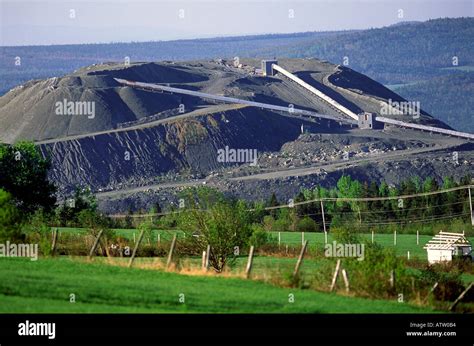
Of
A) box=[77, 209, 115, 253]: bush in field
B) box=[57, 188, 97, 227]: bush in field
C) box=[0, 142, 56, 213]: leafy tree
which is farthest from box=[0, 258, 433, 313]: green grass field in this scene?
box=[0, 142, 56, 213]: leafy tree

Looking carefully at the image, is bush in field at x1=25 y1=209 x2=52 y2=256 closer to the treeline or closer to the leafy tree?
the treeline

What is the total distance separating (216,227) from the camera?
36906 millimetres

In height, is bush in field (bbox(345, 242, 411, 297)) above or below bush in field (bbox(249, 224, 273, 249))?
above

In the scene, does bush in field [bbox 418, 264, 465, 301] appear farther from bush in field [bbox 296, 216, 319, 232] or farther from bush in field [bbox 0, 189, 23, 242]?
bush in field [bbox 296, 216, 319, 232]

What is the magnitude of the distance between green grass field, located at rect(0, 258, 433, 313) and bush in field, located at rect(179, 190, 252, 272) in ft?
25.9

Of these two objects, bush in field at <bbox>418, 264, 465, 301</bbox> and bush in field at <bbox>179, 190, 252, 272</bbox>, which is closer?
bush in field at <bbox>418, 264, 465, 301</bbox>

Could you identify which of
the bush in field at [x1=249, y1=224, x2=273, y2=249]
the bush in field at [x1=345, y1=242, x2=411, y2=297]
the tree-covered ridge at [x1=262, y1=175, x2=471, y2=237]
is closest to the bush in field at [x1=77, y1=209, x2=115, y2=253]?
the bush in field at [x1=249, y1=224, x2=273, y2=249]

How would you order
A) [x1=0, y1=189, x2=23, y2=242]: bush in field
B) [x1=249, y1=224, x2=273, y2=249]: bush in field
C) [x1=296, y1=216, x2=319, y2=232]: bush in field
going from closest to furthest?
1. [x1=0, y1=189, x2=23, y2=242]: bush in field
2. [x1=249, y1=224, x2=273, y2=249]: bush in field
3. [x1=296, y1=216, x2=319, y2=232]: bush in field

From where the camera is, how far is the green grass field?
2348cm

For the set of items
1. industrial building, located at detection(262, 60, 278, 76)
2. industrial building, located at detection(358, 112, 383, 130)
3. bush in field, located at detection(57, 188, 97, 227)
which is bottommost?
industrial building, located at detection(358, 112, 383, 130)

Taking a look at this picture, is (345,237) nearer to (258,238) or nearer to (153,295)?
(258,238)

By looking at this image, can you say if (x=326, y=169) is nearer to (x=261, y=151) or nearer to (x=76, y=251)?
(x=261, y=151)

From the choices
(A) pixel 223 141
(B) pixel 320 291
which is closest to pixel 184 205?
(B) pixel 320 291

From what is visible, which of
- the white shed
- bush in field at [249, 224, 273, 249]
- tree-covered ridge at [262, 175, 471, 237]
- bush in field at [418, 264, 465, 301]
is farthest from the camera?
tree-covered ridge at [262, 175, 471, 237]
